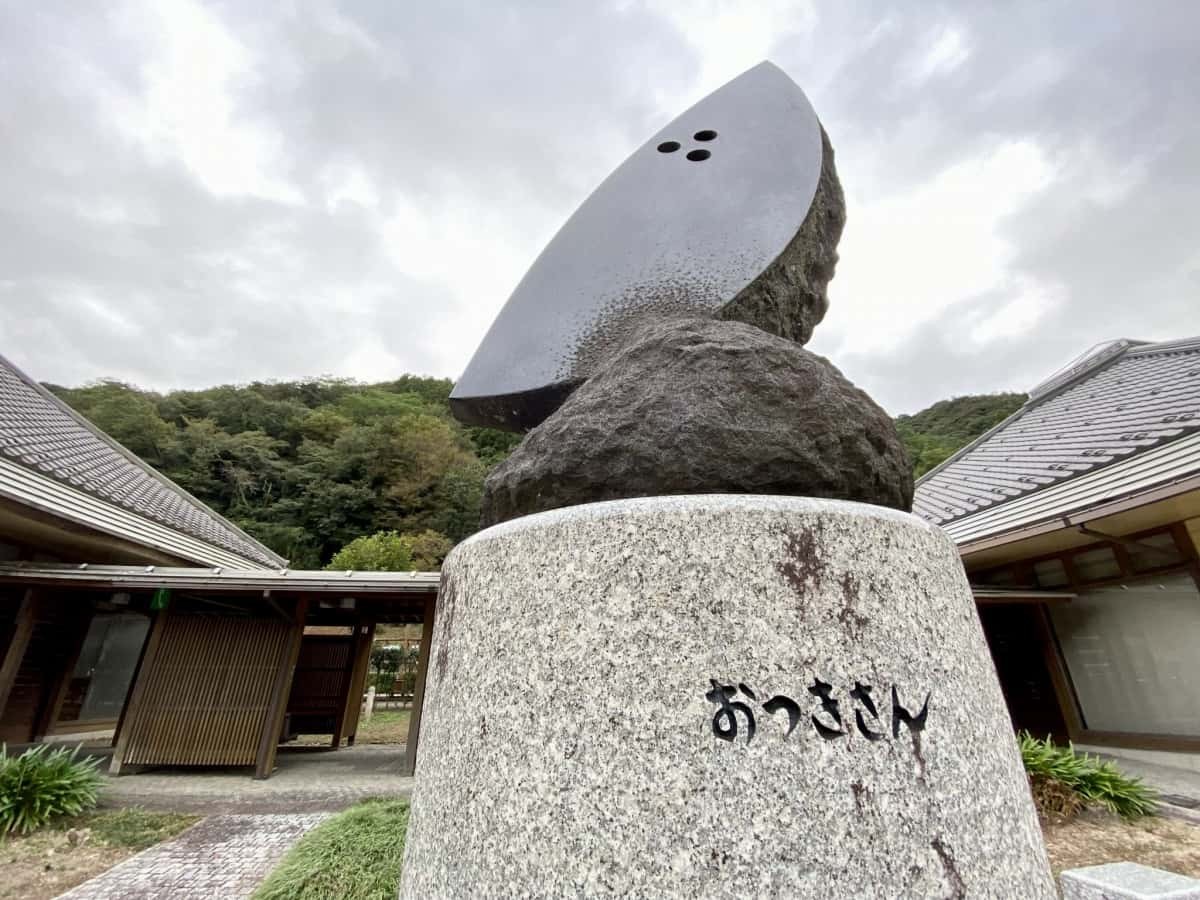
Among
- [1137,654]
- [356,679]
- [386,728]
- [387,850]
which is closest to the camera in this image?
[387,850]

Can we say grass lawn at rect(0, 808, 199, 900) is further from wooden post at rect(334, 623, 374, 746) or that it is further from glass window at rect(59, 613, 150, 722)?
glass window at rect(59, 613, 150, 722)

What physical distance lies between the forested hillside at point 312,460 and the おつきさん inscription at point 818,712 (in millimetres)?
20732

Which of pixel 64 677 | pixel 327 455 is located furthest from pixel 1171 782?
pixel 327 455

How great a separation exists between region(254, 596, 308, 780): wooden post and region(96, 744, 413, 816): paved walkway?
18 cm

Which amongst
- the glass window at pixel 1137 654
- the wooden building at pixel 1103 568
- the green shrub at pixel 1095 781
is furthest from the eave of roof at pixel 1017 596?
the green shrub at pixel 1095 781

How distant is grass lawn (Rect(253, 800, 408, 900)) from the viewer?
282 centimetres

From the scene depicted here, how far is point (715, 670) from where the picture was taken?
121cm

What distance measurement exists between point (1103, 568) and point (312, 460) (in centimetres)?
2849

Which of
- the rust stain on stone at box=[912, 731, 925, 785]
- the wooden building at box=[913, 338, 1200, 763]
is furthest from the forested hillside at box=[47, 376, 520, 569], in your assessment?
the rust stain on stone at box=[912, 731, 925, 785]

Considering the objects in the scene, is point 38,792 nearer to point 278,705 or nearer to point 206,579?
point 206,579

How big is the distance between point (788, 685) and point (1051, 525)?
226 inches

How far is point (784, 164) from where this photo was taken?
2.67 m

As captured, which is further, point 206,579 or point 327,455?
point 327,455

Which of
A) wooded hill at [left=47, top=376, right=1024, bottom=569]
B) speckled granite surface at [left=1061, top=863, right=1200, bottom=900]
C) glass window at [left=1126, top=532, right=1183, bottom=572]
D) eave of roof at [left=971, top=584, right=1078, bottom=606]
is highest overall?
wooded hill at [left=47, top=376, right=1024, bottom=569]
